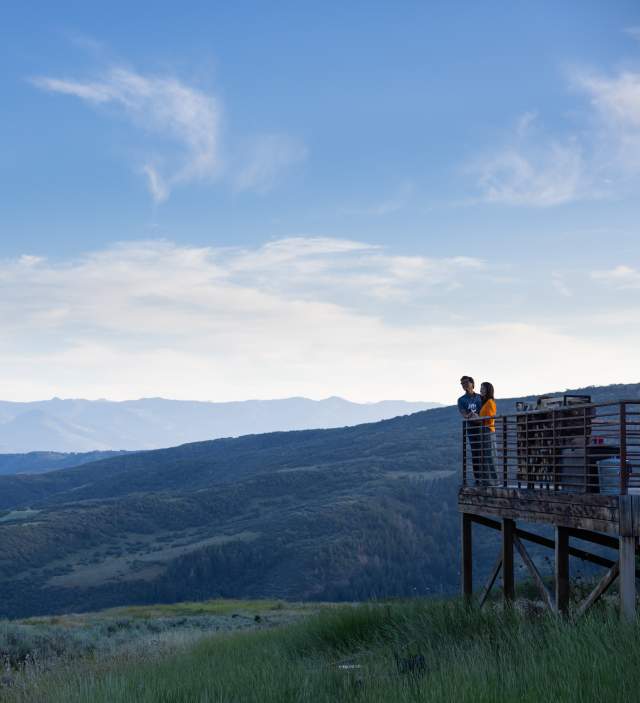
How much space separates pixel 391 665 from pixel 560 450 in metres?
4.33

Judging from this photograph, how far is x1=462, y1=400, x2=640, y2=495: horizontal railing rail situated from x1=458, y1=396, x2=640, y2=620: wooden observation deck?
15 millimetres

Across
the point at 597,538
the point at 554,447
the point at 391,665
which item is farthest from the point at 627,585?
the point at 597,538

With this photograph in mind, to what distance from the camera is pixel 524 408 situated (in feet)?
54.8

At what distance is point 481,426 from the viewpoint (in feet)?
57.1

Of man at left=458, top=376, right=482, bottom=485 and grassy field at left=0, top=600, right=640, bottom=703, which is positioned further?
man at left=458, top=376, right=482, bottom=485

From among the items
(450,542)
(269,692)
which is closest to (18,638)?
(269,692)

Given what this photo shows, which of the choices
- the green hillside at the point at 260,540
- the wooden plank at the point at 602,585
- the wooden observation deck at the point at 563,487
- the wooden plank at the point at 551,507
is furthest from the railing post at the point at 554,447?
the green hillside at the point at 260,540

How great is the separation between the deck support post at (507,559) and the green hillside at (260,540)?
2127 inches

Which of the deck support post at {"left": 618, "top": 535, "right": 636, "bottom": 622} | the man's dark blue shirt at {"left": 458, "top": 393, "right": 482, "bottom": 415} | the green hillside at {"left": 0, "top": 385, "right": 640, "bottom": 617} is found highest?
the man's dark blue shirt at {"left": 458, "top": 393, "right": 482, "bottom": 415}

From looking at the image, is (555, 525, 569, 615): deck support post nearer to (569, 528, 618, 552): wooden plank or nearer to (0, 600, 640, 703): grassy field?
(0, 600, 640, 703): grassy field

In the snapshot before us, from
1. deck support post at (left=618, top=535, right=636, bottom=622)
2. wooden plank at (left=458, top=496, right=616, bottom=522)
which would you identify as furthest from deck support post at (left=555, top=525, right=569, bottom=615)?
deck support post at (left=618, top=535, right=636, bottom=622)

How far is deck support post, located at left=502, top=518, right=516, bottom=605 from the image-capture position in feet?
57.2

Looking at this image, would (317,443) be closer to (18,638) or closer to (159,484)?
(159,484)

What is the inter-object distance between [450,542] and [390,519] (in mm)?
8470
